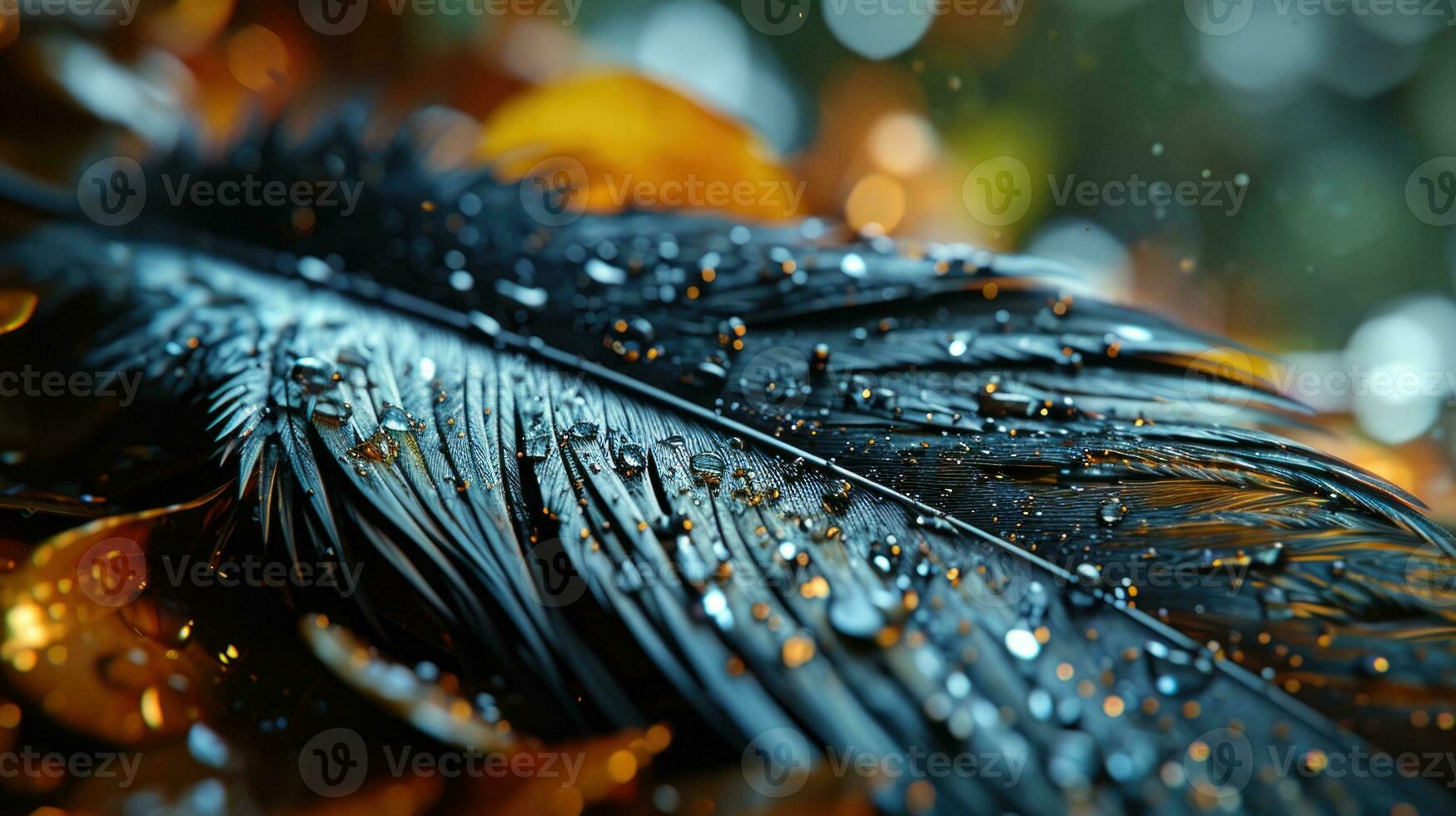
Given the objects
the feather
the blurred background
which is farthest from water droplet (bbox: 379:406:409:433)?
the blurred background

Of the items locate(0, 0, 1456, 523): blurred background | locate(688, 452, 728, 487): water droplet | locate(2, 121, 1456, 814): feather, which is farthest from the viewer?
locate(0, 0, 1456, 523): blurred background

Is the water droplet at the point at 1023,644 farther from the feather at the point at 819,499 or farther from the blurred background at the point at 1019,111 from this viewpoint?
the blurred background at the point at 1019,111

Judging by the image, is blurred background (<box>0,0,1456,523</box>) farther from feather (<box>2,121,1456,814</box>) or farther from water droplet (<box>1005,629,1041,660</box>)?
water droplet (<box>1005,629,1041,660</box>)

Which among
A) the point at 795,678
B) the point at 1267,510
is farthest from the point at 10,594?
the point at 1267,510

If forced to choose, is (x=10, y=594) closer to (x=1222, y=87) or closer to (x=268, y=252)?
(x=268, y=252)

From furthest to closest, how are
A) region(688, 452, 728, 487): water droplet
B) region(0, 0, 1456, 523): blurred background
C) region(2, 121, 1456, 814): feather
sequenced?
1. region(0, 0, 1456, 523): blurred background
2. region(688, 452, 728, 487): water droplet
3. region(2, 121, 1456, 814): feather

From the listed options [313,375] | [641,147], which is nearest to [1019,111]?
[641,147]
